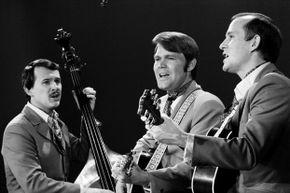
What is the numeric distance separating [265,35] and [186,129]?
0.78m

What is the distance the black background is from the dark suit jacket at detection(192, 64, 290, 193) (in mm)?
1997

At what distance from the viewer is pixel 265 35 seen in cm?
267

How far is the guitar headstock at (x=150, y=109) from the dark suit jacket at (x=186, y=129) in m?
0.61

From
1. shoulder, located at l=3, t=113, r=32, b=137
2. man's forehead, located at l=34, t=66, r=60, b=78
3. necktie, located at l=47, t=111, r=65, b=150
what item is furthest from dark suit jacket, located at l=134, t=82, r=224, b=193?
man's forehead, located at l=34, t=66, r=60, b=78

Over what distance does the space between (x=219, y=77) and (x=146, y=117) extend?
6.54ft

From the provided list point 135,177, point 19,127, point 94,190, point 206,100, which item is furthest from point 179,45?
point 19,127

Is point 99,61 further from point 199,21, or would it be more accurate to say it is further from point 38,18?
point 199,21

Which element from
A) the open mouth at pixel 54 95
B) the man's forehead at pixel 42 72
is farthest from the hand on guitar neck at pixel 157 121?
the man's forehead at pixel 42 72

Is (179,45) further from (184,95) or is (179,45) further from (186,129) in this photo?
(186,129)

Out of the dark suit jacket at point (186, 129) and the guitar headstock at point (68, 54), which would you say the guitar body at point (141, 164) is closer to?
the dark suit jacket at point (186, 129)

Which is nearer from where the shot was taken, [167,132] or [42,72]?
[167,132]

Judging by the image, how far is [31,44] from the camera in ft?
15.4

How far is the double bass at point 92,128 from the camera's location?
3.37 meters

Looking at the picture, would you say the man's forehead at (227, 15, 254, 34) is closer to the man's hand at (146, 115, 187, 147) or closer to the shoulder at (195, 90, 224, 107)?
the shoulder at (195, 90, 224, 107)
